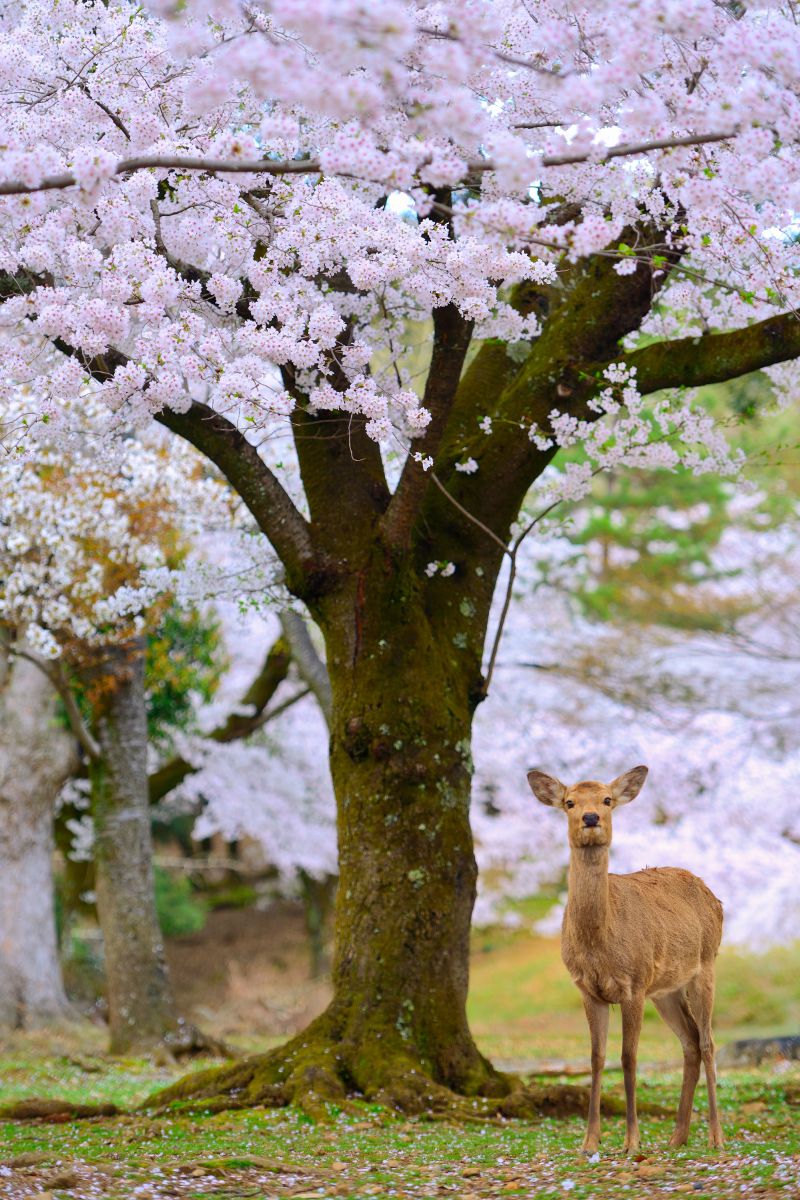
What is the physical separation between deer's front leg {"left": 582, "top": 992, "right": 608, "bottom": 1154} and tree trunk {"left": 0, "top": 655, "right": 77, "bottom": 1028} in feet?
32.6

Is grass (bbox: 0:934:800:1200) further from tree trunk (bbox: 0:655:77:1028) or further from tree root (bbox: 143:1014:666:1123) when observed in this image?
Answer: tree trunk (bbox: 0:655:77:1028)

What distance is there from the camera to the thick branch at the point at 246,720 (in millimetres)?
16297

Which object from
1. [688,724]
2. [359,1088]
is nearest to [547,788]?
[359,1088]

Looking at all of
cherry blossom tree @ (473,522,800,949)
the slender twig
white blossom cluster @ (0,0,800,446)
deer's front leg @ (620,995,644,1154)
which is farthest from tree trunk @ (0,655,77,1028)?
deer's front leg @ (620,995,644,1154)

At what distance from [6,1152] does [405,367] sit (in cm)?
579

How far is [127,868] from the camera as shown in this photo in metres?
14.0

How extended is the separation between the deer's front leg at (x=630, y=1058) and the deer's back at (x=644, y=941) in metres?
0.06

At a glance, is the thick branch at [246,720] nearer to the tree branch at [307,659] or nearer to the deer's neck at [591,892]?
the tree branch at [307,659]

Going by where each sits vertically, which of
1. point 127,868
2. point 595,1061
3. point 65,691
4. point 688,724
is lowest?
point 595,1061

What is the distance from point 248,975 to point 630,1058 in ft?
68.0

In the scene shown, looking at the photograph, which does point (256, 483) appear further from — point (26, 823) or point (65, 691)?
point (26, 823)

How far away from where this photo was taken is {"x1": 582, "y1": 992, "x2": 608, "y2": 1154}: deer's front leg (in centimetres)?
596

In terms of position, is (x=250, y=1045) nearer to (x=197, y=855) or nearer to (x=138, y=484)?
(x=138, y=484)

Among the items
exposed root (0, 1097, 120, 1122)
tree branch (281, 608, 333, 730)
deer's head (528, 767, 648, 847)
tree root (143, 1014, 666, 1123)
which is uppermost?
tree branch (281, 608, 333, 730)
